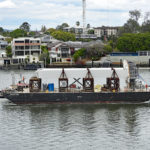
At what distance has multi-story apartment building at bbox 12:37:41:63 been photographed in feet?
334

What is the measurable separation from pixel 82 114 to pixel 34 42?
6687cm

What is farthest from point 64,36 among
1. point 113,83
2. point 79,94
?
point 79,94

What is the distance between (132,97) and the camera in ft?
139

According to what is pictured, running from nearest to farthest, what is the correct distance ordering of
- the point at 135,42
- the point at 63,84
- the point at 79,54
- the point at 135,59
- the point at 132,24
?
the point at 63,84 → the point at 135,59 → the point at 135,42 → the point at 79,54 → the point at 132,24

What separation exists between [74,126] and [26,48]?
2809 inches

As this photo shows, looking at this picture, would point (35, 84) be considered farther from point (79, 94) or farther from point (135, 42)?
point (135, 42)

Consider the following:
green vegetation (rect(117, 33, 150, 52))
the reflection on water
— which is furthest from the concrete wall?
the reflection on water

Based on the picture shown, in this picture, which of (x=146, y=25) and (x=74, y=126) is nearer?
(x=74, y=126)

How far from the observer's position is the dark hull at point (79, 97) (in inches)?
1665

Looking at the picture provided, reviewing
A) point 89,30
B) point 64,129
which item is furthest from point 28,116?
point 89,30

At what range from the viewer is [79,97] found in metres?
→ 42.4

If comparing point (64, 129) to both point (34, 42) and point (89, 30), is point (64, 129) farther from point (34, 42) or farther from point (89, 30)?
point (89, 30)

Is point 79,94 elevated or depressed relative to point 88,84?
depressed

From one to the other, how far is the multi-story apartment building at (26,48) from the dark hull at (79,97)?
59.2 meters
